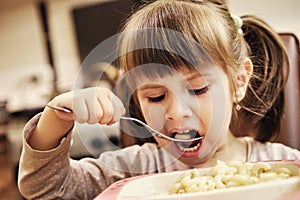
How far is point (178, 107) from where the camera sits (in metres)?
A: 0.36

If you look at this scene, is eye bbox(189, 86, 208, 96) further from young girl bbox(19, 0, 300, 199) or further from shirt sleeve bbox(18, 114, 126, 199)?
shirt sleeve bbox(18, 114, 126, 199)

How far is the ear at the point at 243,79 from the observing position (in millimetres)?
433

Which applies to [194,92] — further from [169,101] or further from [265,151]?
[265,151]

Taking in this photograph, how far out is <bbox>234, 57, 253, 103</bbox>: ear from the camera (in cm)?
43

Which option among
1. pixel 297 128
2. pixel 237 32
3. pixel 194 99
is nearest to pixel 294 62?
pixel 297 128

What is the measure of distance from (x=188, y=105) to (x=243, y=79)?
0.10 meters

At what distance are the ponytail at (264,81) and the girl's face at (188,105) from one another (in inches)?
3.1

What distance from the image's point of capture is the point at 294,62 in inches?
24.2

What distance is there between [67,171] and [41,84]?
1.65 metres

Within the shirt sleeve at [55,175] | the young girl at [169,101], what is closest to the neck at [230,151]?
the young girl at [169,101]

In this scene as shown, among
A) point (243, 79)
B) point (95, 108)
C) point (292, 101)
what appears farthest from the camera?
point (292, 101)

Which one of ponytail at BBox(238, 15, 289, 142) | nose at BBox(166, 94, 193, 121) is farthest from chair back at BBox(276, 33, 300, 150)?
nose at BBox(166, 94, 193, 121)

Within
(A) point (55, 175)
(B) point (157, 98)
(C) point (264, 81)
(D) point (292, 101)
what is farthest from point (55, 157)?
(D) point (292, 101)

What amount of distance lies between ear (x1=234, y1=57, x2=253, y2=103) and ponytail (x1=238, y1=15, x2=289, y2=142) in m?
0.02
